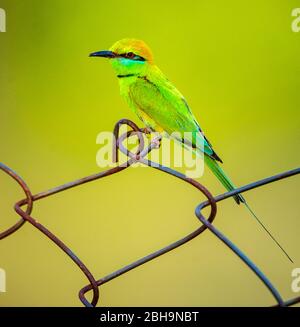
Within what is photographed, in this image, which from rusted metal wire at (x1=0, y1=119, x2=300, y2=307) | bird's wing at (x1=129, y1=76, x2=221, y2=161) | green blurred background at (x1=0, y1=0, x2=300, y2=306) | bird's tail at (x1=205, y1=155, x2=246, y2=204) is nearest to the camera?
rusted metal wire at (x1=0, y1=119, x2=300, y2=307)

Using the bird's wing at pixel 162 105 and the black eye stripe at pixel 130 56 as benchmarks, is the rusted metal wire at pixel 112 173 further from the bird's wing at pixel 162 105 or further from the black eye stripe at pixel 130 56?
the black eye stripe at pixel 130 56

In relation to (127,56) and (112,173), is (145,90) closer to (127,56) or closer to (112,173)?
(127,56)

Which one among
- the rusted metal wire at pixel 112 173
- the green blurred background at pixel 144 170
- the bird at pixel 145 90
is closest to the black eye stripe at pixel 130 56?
the bird at pixel 145 90

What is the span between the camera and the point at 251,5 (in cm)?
224

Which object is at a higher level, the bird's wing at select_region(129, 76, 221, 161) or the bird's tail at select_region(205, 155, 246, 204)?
the bird's wing at select_region(129, 76, 221, 161)

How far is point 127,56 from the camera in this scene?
5.14 ft

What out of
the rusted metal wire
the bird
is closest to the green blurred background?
the bird

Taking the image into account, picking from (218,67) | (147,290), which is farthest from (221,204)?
(218,67)

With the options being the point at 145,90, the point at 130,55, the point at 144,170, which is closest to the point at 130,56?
the point at 130,55

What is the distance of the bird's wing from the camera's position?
149cm

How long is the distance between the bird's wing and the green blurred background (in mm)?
549

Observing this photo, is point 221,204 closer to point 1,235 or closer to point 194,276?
point 194,276

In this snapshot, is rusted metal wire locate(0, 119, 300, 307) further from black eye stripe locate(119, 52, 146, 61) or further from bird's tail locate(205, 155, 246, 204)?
black eye stripe locate(119, 52, 146, 61)

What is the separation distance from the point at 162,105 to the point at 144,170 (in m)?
0.74
